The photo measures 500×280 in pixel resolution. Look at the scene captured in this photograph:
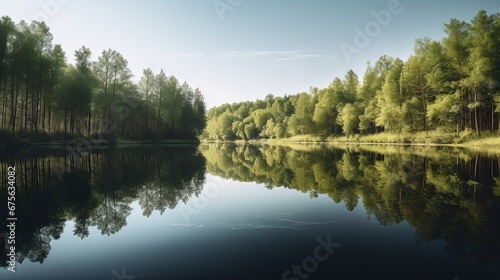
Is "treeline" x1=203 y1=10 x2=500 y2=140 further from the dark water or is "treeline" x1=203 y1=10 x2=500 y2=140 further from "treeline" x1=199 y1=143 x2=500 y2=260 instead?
the dark water

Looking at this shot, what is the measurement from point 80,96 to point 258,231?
5282 cm

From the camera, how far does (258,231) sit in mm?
8445

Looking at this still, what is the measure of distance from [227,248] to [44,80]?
5021 centimetres

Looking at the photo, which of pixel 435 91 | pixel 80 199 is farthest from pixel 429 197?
pixel 435 91

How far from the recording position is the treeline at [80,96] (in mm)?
41250

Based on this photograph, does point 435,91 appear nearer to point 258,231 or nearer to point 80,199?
point 258,231

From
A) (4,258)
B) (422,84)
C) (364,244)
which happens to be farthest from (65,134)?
(422,84)

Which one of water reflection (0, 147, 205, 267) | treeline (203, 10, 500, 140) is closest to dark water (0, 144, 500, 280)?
water reflection (0, 147, 205, 267)

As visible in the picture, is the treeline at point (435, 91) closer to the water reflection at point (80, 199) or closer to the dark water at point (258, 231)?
the dark water at point (258, 231)

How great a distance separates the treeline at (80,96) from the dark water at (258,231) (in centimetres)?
3521

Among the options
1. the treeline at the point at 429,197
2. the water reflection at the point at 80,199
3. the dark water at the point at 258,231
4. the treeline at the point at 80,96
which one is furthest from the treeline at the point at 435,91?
the water reflection at the point at 80,199

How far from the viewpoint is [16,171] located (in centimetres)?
1920

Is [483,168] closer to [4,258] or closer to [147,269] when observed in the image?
[147,269]

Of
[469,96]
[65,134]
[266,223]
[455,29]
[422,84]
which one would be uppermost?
[455,29]
